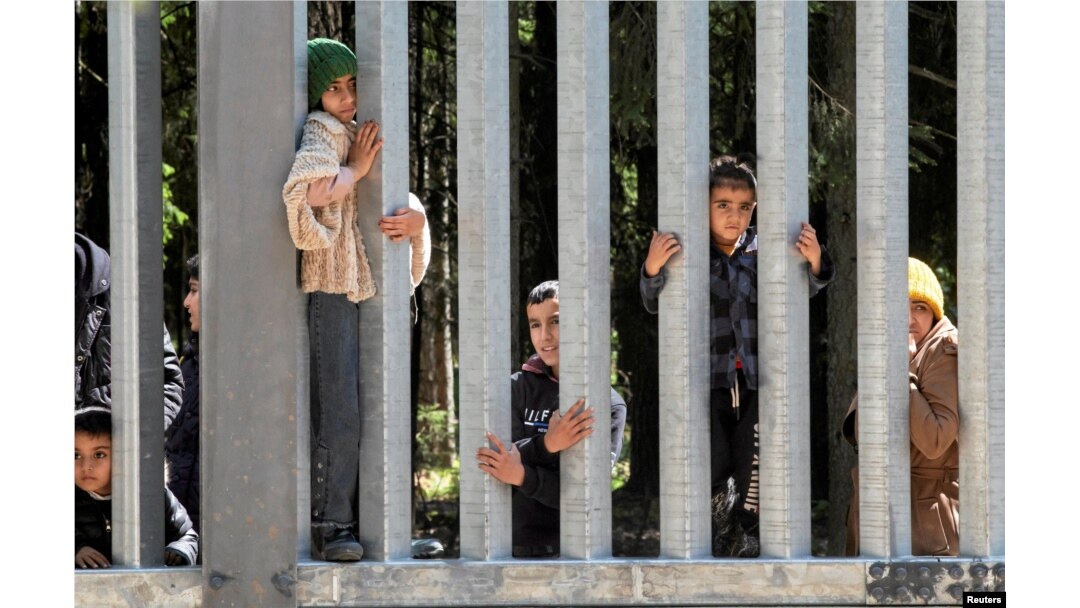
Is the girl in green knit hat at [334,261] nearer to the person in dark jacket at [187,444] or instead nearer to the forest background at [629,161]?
the person in dark jacket at [187,444]

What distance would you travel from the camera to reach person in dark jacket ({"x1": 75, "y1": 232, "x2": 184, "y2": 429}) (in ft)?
13.4

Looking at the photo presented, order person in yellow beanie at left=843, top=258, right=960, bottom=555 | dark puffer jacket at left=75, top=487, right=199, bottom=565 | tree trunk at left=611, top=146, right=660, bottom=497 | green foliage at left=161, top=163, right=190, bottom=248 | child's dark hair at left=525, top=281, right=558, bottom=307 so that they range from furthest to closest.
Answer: tree trunk at left=611, top=146, right=660, bottom=497 < green foliage at left=161, top=163, right=190, bottom=248 < child's dark hair at left=525, top=281, right=558, bottom=307 < dark puffer jacket at left=75, top=487, right=199, bottom=565 < person in yellow beanie at left=843, top=258, right=960, bottom=555

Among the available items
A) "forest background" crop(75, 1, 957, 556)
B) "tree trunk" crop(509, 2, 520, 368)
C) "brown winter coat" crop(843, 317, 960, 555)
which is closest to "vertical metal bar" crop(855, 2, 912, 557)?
"brown winter coat" crop(843, 317, 960, 555)

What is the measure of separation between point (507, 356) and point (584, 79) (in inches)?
26.9

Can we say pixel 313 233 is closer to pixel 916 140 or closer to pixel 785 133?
pixel 785 133

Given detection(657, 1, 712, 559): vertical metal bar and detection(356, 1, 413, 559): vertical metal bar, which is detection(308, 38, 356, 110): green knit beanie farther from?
detection(657, 1, 712, 559): vertical metal bar

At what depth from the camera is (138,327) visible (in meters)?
3.28

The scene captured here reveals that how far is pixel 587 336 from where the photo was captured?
325 centimetres

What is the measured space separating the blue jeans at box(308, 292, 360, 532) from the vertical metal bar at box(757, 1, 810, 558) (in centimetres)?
98

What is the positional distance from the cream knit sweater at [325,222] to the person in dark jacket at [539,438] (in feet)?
1.68

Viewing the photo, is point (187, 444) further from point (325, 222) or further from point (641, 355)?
point (641, 355)

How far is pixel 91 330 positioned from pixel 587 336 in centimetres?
171

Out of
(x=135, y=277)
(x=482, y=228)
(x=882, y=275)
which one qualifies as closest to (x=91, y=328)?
(x=135, y=277)

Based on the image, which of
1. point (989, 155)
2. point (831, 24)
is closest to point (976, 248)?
point (989, 155)
